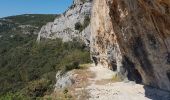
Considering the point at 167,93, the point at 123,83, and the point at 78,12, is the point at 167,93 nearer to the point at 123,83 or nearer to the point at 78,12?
the point at 123,83

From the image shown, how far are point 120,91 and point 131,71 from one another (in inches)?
88.4

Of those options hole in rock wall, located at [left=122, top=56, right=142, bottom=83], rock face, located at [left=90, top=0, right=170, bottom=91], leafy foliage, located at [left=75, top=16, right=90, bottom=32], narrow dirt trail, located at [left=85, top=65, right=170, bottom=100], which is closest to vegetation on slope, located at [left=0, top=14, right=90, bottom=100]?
leafy foliage, located at [left=75, top=16, right=90, bottom=32]

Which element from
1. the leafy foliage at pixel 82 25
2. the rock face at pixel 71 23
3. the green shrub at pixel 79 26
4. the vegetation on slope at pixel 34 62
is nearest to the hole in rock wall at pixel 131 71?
the vegetation on slope at pixel 34 62

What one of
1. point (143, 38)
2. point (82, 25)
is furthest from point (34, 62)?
point (143, 38)

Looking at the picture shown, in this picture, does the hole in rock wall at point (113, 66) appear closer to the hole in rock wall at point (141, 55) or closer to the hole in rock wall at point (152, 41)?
the hole in rock wall at point (141, 55)

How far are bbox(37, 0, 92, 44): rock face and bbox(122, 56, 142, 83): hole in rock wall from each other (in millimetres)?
55933

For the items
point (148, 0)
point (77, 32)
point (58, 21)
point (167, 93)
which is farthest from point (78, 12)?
point (148, 0)

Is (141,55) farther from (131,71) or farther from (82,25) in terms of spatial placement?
(82,25)

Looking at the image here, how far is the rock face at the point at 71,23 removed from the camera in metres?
95.2

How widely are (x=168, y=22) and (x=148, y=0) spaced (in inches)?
70.7

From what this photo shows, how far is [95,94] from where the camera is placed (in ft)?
95.8

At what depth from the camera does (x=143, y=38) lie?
23922 millimetres

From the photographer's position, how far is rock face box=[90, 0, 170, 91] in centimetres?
1982

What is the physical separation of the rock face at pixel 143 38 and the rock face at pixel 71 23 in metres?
58.3
